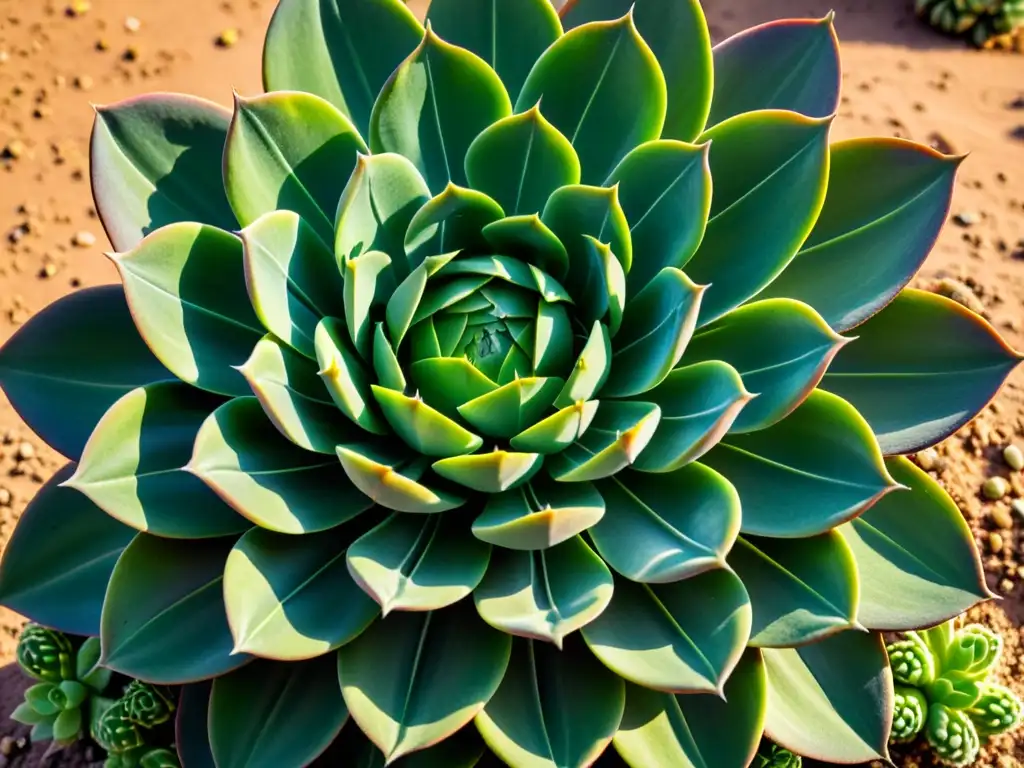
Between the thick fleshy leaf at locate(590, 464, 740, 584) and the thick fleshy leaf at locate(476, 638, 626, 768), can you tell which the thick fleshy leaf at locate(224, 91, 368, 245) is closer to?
the thick fleshy leaf at locate(590, 464, 740, 584)

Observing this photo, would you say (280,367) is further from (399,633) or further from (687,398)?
(687,398)

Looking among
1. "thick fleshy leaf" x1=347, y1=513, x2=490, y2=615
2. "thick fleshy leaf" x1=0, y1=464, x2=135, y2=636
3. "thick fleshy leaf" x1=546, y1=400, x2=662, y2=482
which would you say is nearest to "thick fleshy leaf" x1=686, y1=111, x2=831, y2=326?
"thick fleshy leaf" x1=546, y1=400, x2=662, y2=482

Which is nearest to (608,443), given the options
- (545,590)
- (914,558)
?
(545,590)

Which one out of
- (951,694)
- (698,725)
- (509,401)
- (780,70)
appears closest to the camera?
(509,401)

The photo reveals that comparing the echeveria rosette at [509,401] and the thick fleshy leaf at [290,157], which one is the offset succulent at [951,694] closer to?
the echeveria rosette at [509,401]

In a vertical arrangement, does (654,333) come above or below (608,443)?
above

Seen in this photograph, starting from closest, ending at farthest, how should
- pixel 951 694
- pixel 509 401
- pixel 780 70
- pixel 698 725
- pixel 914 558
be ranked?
pixel 509 401, pixel 698 725, pixel 914 558, pixel 780 70, pixel 951 694

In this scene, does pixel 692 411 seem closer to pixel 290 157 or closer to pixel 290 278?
pixel 290 278
